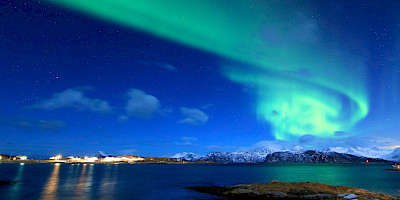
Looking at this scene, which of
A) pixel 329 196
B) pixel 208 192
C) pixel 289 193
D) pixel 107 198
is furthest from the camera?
pixel 208 192

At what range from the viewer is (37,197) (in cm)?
5656

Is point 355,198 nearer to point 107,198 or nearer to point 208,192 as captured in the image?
point 208,192

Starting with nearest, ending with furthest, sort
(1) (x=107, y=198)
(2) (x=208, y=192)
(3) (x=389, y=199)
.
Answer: (3) (x=389, y=199) < (1) (x=107, y=198) < (2) (x=208, y=192)

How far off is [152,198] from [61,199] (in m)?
17.6

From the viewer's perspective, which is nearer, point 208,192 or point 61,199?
point 61,199

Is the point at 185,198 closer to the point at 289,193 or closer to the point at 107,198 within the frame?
the point at 107,198

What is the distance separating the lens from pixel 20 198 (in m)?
54.2

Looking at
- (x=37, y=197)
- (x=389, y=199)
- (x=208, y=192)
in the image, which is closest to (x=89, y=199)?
(x=37, y=197)

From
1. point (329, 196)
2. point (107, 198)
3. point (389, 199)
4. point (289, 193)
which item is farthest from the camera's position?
point (107, 198)

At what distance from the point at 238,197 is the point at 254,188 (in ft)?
22.5

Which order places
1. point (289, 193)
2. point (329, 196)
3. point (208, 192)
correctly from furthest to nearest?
point (208, 192), point (289, 193), point (329, 196)

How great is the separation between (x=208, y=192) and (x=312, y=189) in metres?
21.8

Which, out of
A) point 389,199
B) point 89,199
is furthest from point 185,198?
point 389,199

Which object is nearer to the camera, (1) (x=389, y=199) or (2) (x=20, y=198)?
(1) (x=389, y=199)
